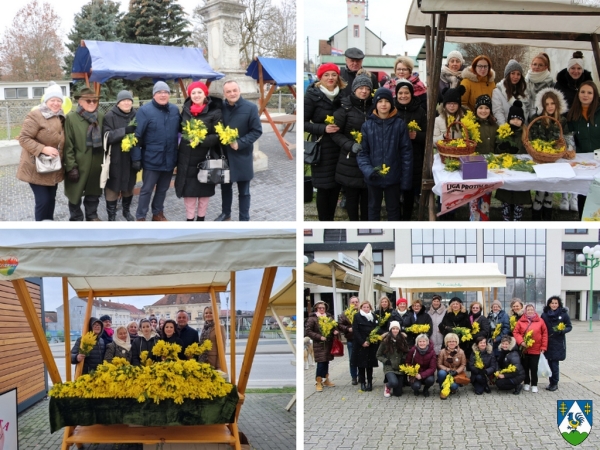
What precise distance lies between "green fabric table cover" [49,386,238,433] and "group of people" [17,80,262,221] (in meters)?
1.83

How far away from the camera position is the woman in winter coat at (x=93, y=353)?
216 inches

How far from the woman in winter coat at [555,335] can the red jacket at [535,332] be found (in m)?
0.07

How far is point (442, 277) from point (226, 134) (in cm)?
289

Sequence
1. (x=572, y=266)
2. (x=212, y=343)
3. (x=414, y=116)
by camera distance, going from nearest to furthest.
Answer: (x=414, y=116), (x=212, y=343), (x=572, y=266)

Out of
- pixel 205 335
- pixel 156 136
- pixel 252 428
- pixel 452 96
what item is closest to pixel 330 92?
pixel 452 96

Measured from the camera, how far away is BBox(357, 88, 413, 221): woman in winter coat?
18.2 ft

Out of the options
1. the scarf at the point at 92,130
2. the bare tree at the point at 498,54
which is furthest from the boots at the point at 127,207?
the bare tree at the point at 498,54

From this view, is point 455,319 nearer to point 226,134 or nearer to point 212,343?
point 212,343

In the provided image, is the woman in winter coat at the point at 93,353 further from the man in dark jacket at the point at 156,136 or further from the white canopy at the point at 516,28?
the white canopy at the point at 516,28

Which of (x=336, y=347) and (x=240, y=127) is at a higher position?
(x=240, y=127)

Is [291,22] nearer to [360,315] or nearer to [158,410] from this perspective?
[360,315]

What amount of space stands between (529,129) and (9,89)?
795 centimetres

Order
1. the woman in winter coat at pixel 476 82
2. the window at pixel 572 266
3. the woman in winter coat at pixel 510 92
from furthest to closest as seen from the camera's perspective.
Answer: the window at pixel 572 266, the woman in winter coat at pixel 476 82, the woman in winter coat at pixel 510 92

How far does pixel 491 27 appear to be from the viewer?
285 inches
